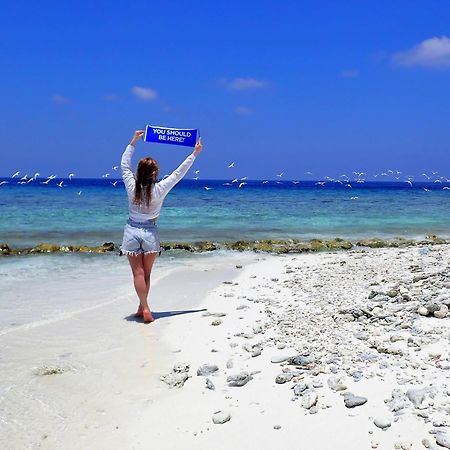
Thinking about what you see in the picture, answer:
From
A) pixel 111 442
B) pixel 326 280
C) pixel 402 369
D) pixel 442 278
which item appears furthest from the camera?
pixel 326 280

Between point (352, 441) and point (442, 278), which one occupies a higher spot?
point (442, 278)

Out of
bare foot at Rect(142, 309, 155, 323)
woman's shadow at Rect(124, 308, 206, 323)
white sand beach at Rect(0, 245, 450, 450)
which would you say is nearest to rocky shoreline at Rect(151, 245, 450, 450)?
white sand beach at Rect(0, 245, 450, 450)

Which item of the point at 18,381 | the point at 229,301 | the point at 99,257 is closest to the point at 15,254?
the point at 99,257

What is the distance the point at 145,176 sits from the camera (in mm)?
7520

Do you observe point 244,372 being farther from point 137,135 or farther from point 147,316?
point 137,135

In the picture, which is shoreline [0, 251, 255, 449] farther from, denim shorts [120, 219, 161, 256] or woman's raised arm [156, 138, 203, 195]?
woman's raised arm [156, 138, 203, 195]

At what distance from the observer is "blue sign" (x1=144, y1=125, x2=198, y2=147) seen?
A: 7941mm

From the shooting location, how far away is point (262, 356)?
19.1 feet

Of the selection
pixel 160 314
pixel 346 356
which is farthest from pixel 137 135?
pixel 346 356

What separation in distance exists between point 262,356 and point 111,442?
1985 mm

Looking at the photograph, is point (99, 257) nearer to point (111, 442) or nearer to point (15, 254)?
point (15, 254)

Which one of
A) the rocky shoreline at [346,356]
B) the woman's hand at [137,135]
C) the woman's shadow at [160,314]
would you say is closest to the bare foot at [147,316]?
the woman's shadow at [160,314]

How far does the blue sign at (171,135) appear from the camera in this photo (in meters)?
7.94

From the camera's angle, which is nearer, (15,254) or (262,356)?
(262,356)
